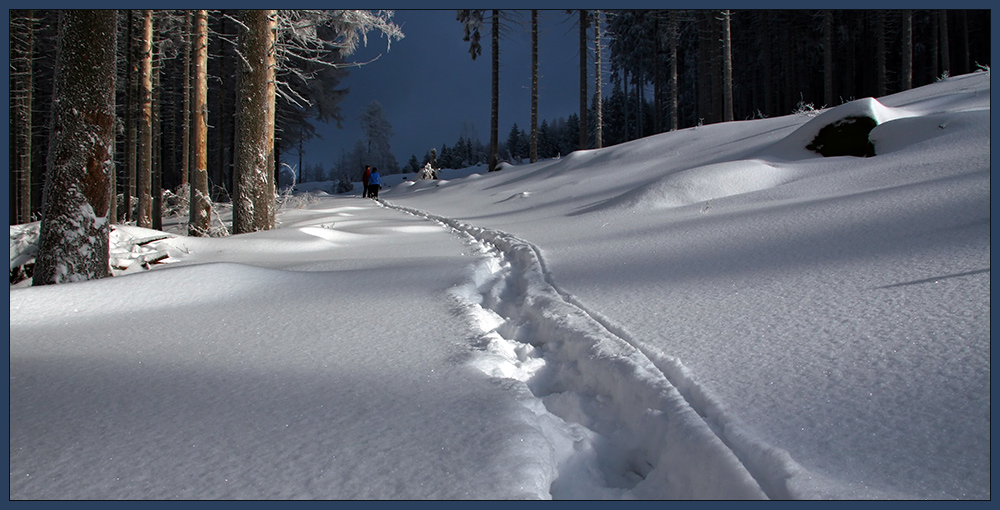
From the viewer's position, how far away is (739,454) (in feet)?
4.63

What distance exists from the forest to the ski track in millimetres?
3368

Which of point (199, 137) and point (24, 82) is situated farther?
point (24, 82)

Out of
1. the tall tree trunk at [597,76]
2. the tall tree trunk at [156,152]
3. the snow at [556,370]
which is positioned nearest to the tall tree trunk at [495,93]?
the tall tree trunk at [597,76]

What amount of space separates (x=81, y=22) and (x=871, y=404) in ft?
17.1

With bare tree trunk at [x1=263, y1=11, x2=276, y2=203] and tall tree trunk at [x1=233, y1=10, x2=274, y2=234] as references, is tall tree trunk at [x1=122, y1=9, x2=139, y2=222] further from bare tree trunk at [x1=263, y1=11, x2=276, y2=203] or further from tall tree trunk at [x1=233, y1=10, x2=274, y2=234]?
tall tree trunk at [x1=233, y1=10, x2=274, y2=234]

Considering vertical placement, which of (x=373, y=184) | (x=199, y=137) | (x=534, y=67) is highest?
(x=534, y=67)

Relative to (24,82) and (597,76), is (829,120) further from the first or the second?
(24,82)

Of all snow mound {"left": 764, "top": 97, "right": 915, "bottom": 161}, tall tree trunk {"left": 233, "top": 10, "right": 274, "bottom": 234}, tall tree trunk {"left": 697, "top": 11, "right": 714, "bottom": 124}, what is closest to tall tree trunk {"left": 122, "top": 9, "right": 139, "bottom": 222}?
tall tree trunk {"left": 233, "top": 10, "right": 274, "bottom": 234}

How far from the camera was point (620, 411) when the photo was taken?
1923 millimetres

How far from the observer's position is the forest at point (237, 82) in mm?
3895

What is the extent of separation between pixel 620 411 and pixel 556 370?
1.50 feet

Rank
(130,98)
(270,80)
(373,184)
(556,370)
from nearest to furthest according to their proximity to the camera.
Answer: (556,370), (270,80), (130,98), (373,184)

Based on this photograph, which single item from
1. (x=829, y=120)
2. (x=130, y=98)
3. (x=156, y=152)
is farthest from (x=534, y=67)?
(x=829, y=120)

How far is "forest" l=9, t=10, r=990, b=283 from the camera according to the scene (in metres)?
3.89
